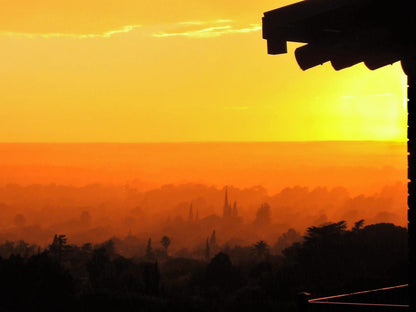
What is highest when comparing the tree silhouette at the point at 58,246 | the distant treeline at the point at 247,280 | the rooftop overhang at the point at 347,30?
the tree silhouette at the point at 58,246

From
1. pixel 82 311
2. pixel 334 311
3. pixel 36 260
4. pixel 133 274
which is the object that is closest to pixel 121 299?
pixel 82 311

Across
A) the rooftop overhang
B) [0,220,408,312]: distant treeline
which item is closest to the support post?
the rooftop overhang

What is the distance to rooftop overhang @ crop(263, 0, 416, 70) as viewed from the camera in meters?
7.33

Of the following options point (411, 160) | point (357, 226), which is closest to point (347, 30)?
point (411, 160)

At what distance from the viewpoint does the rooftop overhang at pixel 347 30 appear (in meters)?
7.33

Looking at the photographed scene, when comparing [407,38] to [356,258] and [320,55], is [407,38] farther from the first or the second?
[356,258]

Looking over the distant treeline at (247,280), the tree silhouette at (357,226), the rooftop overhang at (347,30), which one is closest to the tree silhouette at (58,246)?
the distant treeline at (247,280)

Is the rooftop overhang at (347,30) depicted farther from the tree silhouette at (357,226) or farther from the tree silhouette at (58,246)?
the tree silhouette at (58,246)

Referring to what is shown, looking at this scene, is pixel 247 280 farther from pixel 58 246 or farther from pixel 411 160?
pixel 411 160

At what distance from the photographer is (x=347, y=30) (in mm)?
7609

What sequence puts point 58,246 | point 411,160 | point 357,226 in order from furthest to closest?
point 58,246 < point 357,226 < point 411,160

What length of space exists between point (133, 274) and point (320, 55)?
7723cm

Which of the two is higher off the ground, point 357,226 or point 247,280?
point 357,226

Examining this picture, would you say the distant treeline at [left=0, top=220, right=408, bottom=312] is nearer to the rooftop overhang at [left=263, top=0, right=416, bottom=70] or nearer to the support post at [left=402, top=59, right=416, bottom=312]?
the support post at [left=402, top=59, right=416, bottom=312]
